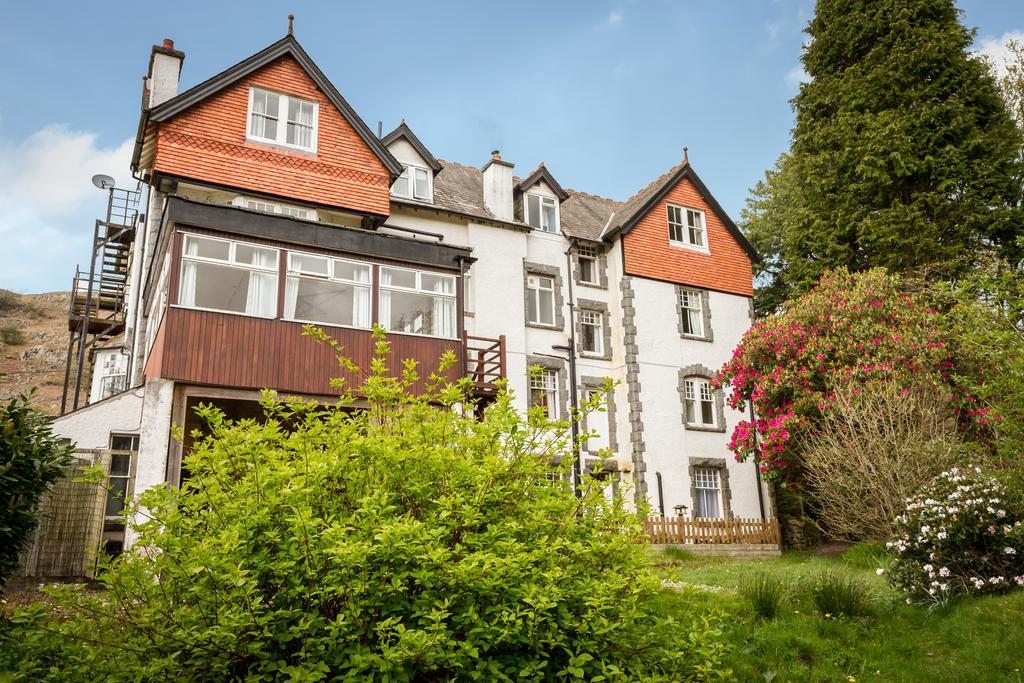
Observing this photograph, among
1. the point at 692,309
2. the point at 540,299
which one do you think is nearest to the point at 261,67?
the point at 540,299

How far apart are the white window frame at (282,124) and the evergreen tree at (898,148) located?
1748 centimetres

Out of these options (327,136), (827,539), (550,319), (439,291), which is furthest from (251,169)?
(827,539)

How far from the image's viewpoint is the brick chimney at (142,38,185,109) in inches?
847

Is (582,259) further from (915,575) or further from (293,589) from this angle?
(293,589)

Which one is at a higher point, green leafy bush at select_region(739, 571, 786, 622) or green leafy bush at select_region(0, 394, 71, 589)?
green leafy bush at select_region(0, 394, 71, 589)

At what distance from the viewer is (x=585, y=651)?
6.52 metres

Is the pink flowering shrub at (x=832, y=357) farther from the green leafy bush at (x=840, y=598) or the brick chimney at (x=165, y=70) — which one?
the brick chimney at (x=165, y=70)

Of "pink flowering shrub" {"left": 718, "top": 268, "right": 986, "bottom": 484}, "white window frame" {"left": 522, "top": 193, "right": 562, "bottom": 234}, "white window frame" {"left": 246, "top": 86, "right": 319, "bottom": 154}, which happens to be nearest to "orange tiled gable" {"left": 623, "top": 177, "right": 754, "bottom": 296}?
"white window frame" {"left": 522, "top": 193, "right": 562, "bottom": 234}

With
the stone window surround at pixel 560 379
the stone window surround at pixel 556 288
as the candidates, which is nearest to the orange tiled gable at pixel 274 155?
the stone window surround at pixel 556 288

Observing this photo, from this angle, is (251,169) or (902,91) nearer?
(251,169)

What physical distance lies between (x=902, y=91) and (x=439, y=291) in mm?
19459

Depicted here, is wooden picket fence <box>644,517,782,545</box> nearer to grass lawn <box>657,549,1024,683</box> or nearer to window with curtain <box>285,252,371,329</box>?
grass lawn <box>657,549,1024,683</box>

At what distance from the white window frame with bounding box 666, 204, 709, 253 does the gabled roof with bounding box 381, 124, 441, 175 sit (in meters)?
9.45

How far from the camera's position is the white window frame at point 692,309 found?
2888 centimetres
